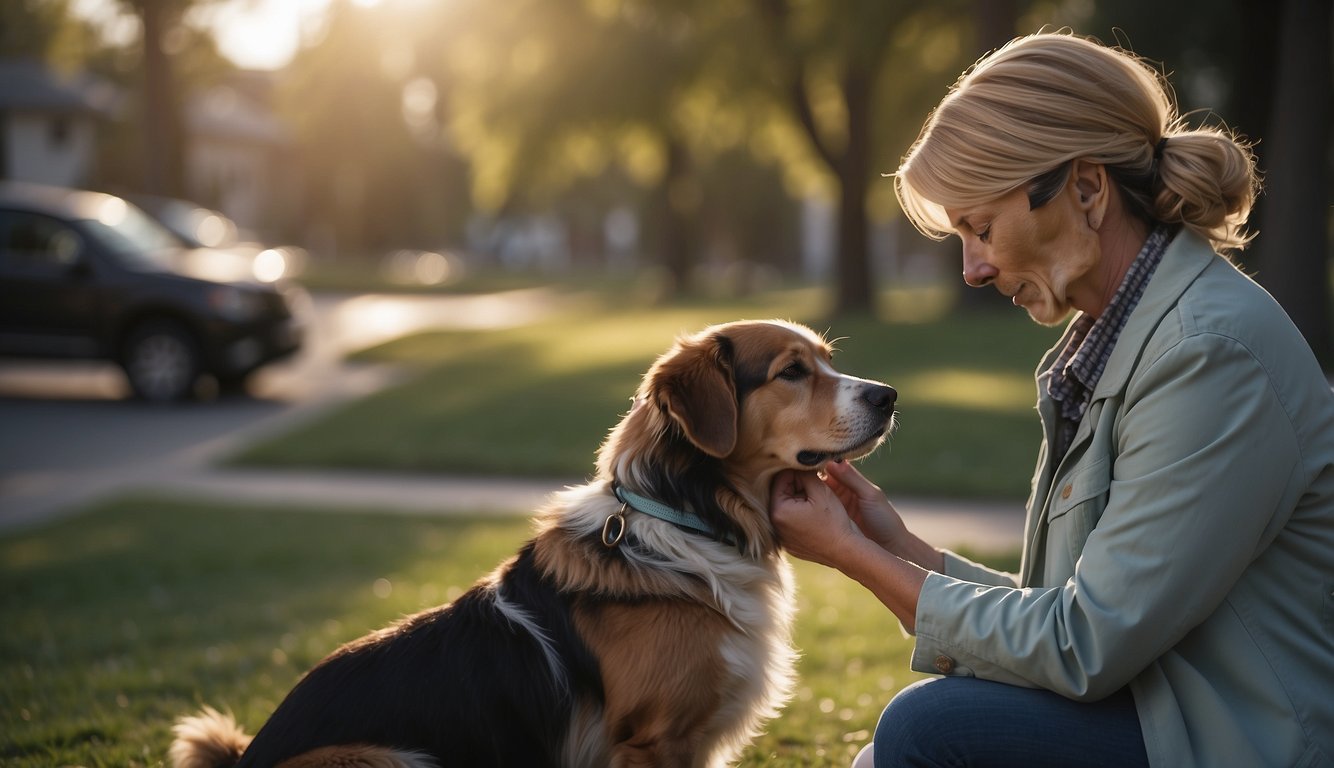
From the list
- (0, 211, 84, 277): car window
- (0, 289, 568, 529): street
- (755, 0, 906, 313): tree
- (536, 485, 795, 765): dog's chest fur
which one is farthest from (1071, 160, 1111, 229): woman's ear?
(755, 0, 906, 313): tree

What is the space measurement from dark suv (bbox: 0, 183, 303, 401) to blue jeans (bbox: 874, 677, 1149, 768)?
14445 mm

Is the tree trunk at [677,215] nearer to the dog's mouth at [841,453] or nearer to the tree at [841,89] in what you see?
the tree at [841,89]

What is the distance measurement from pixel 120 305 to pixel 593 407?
22.6 ft

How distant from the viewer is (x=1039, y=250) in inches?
119

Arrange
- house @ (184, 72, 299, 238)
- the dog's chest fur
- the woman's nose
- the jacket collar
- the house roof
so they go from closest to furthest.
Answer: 1. the jacket collar
2. the woman's nose
3. the dog's chest fur
4. the house roof
5. house @ (184, 72, 299, 238)

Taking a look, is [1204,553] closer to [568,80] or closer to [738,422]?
[738,422]

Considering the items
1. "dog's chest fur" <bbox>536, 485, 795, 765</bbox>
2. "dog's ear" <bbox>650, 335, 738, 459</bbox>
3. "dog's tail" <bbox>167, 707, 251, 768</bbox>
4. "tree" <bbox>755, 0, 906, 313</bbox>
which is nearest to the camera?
"dog's chest fur" <bbox>536, 485, 795, 765</bbox>

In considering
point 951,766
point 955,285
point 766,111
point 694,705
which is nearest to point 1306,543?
point 951,766

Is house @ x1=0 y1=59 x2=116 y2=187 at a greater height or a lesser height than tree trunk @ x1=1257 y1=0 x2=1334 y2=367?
greater

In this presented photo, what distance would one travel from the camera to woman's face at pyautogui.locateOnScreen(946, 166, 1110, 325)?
9.71ft

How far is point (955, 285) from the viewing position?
22.7 m

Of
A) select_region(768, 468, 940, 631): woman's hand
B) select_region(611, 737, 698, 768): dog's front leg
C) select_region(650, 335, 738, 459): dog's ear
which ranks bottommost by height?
select_region(611, 737, 698, 768): dog's front leg

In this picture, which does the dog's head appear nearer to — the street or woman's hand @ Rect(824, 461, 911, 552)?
woman's hand @ Rect(824, 461, 911, 552)

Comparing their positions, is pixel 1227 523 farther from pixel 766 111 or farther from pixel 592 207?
pixel 592 207
